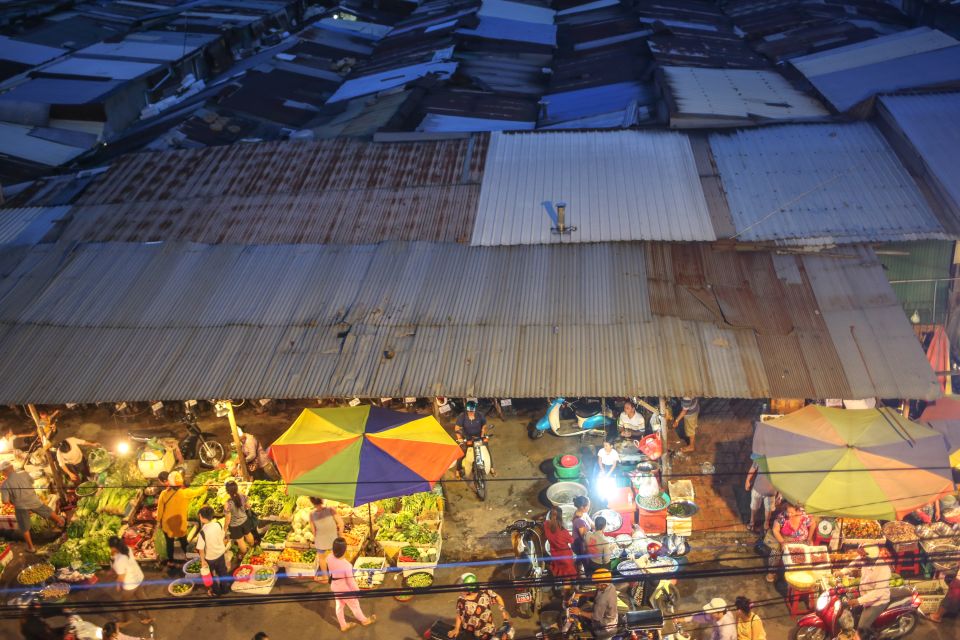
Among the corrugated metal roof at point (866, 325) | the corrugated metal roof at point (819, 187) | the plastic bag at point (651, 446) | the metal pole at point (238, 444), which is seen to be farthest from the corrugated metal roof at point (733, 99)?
the metal pole at point (238, 444)

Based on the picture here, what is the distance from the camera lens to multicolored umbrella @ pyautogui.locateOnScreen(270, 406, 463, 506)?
44.5 ft

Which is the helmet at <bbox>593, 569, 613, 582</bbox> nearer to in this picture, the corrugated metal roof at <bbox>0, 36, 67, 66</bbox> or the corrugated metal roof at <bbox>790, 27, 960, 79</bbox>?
the corrugated metal roof at <bbox>790, 27, 960, 79</bbox>

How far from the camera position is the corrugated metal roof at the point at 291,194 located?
18641mm

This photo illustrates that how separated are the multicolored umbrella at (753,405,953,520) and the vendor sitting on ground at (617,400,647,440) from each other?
10.8 feet

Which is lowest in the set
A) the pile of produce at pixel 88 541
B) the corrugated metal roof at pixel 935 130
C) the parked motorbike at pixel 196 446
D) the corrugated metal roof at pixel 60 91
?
the parked motorbike at pixel 196 446

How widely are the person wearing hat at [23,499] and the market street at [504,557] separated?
0.61 m

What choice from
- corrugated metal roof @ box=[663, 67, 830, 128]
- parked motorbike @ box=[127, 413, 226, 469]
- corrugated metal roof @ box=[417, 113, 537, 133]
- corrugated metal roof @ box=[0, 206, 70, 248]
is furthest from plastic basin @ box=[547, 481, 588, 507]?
corrugated metal roof @ box=[0, 206, 70, 248]

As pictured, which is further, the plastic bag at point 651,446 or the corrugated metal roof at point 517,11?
the corrugated metal roof at point 517,11

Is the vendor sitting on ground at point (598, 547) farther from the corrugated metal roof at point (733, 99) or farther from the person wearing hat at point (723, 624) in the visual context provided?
the corrugated metal roof at point (733, 99)

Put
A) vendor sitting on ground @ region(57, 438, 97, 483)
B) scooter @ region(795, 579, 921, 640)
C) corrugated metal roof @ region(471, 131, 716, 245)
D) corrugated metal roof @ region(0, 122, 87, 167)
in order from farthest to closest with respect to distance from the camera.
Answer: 1. corrugated metal roof @ region(0, 122, 87, 167)
2. corrugated metal roof @ region(471, 131, 716, 245)
3. vendor sitting on ground @ region(57, 438, 97, 483)
4. scooter @ region(795, 579, 921, 640)

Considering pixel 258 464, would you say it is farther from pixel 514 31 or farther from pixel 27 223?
pixel 514 31

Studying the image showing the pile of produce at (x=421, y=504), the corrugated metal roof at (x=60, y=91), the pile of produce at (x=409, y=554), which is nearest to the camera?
the pile of produce at (x=409, y=554)

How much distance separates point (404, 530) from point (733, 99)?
15.4m

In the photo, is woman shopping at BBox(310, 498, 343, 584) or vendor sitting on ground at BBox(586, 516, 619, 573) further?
woman shopping at BBox(310, 498, 343, 584)
